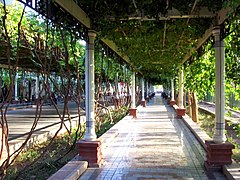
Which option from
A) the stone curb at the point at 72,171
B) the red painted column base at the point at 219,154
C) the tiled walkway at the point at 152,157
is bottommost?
the tiled walkway at the point at 152,157

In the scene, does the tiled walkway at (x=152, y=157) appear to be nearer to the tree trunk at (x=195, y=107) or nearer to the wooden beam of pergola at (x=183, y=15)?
the wooden beam of pergola at (x=183, y=15)

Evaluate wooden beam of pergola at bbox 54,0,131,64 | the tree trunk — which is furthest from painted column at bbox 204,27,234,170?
the tree trunk

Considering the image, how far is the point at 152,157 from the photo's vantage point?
20.3 ft

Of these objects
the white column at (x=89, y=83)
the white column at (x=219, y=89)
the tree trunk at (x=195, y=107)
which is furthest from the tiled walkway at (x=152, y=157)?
the tree trunk at (x=195, y=107)

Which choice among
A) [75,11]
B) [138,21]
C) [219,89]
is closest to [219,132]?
[219,89]

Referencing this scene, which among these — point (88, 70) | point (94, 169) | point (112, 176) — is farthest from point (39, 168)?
point (88, 70)

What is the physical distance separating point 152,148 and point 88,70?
2.57 metres

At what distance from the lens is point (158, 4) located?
188 inches

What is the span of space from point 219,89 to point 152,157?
6.16 ft

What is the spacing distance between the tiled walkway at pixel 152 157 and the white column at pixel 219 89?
2.19 feet

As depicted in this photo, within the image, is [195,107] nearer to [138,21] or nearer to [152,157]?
[152,157]

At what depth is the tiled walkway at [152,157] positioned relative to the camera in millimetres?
5020

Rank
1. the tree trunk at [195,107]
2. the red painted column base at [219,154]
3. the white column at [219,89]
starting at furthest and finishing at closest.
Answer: the tree trunk at [195,107], the white column at [219,89], the red painted column base at [219,154]

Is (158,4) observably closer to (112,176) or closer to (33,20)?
(112,176)
